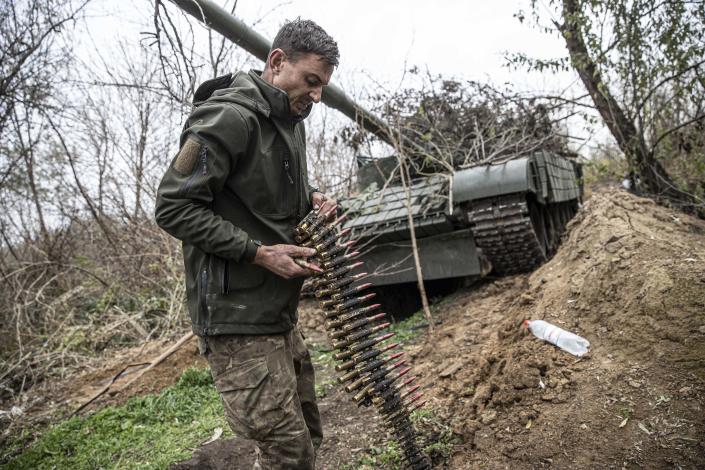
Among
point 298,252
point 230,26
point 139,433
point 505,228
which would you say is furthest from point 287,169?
point 505,228

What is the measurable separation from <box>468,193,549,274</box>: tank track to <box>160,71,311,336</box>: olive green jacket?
3613mm

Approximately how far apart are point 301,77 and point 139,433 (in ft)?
11.5

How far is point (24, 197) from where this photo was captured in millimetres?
9773

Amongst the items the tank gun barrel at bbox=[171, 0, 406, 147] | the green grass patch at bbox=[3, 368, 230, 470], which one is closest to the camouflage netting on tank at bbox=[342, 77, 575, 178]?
the tank gun barrel at bbox=[171, 0, 406, 147]

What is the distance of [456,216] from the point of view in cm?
562

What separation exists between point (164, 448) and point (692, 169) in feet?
24.1

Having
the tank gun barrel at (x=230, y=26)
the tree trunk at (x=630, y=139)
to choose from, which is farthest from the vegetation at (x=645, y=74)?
the tank gun barrel at (x=230, y=26)

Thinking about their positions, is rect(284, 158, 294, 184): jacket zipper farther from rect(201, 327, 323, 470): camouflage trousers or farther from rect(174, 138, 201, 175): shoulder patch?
rect(201, 327, 323, 470): camouflage trousers

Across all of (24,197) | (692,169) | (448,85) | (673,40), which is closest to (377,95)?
(448,85)

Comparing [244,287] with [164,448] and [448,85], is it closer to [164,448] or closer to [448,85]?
[164,448]

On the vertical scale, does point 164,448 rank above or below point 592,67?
below

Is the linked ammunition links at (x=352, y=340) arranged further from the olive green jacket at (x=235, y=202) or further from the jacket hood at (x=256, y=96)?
the jacket hood at (x=256, y=96)

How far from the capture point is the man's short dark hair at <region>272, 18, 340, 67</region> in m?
2.04

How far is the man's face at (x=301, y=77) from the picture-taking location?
2.08 meters
